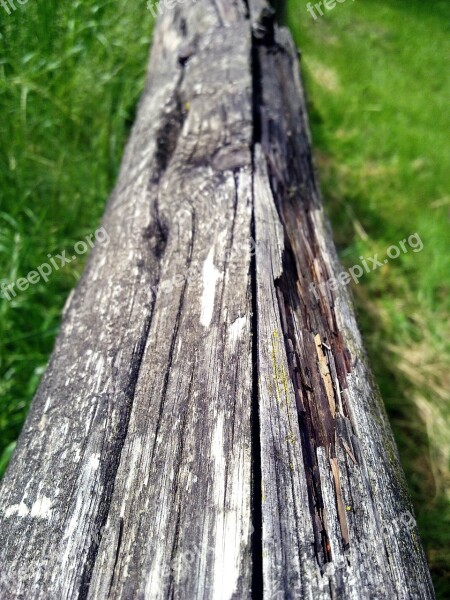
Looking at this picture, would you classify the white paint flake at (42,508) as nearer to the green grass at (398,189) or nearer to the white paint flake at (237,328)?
the white paint flake at (237,328)

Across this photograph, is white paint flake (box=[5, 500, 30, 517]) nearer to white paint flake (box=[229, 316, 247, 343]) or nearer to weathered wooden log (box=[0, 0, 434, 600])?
weathered wooden log (box=[0, 0, 434, 600])

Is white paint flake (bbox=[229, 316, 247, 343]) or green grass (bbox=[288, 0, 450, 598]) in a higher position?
white paint flake (bbox=[229, 316, 247, 343])

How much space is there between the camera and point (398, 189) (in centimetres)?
414

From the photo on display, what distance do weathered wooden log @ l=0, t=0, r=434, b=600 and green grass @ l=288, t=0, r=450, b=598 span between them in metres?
1.27

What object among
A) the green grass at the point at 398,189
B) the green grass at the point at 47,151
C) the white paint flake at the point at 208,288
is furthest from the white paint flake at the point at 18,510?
the green grass at the point at 398,189

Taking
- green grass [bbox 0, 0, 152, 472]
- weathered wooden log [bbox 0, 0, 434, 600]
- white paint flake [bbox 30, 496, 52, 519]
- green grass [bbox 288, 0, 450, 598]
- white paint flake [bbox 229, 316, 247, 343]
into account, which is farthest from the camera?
green grass [bbox 288, 0, 450, 598]

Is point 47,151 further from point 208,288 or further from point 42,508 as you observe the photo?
point 42,508

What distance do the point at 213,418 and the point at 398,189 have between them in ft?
11.5

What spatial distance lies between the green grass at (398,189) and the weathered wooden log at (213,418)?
127cm

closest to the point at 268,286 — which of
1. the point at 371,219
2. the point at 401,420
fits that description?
the point at 401,420

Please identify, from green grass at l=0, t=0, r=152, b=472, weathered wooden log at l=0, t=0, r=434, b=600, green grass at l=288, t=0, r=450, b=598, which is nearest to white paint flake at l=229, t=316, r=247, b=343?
weathered wooden log at l=0, t=0, r=434, b=600

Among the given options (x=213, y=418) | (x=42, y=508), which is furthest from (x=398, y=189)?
(x=42, y=508)

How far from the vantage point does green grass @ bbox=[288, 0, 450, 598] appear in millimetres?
2627

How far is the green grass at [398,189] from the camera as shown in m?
2.63
